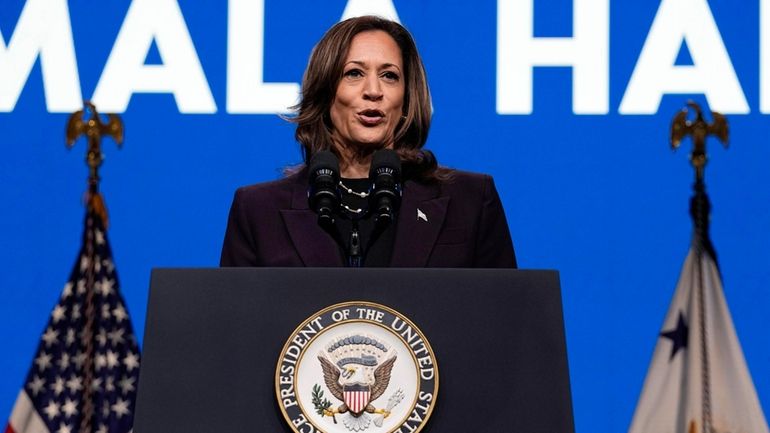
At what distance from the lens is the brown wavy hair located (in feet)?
10.6

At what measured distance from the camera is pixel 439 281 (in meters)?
2.31

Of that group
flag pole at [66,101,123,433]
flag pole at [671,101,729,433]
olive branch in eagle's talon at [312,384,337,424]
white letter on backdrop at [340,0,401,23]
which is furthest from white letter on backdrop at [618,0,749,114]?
olive branch in eagle's talon at [312,384,337,424]

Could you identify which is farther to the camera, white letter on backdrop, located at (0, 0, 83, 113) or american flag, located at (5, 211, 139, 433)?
white letter on backdrop, located at (0, 0, 83, 113)

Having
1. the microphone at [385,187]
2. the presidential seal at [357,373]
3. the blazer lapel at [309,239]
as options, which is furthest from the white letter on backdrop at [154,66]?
the presidential seal at [357,373]

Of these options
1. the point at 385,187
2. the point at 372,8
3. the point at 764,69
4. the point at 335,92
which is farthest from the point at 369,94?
the point at 764,69

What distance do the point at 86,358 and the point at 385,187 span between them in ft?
3.86

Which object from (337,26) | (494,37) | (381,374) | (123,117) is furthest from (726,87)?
(381,374)

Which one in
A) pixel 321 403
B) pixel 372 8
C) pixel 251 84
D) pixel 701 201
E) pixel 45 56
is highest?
pixel 372 8

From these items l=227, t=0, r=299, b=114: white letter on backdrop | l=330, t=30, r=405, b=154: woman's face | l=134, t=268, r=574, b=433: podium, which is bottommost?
l=134, t=268, r=574, b=433: podium

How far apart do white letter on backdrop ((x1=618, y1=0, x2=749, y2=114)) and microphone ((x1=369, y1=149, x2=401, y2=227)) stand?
2.00m

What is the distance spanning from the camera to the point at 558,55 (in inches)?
174

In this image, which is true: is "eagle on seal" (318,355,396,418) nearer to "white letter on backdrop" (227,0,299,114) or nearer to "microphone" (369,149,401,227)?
"microphone" (369,149,401,227)

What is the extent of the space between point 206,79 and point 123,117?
0.33 metres

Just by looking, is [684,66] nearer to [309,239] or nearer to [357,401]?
[309,239]
